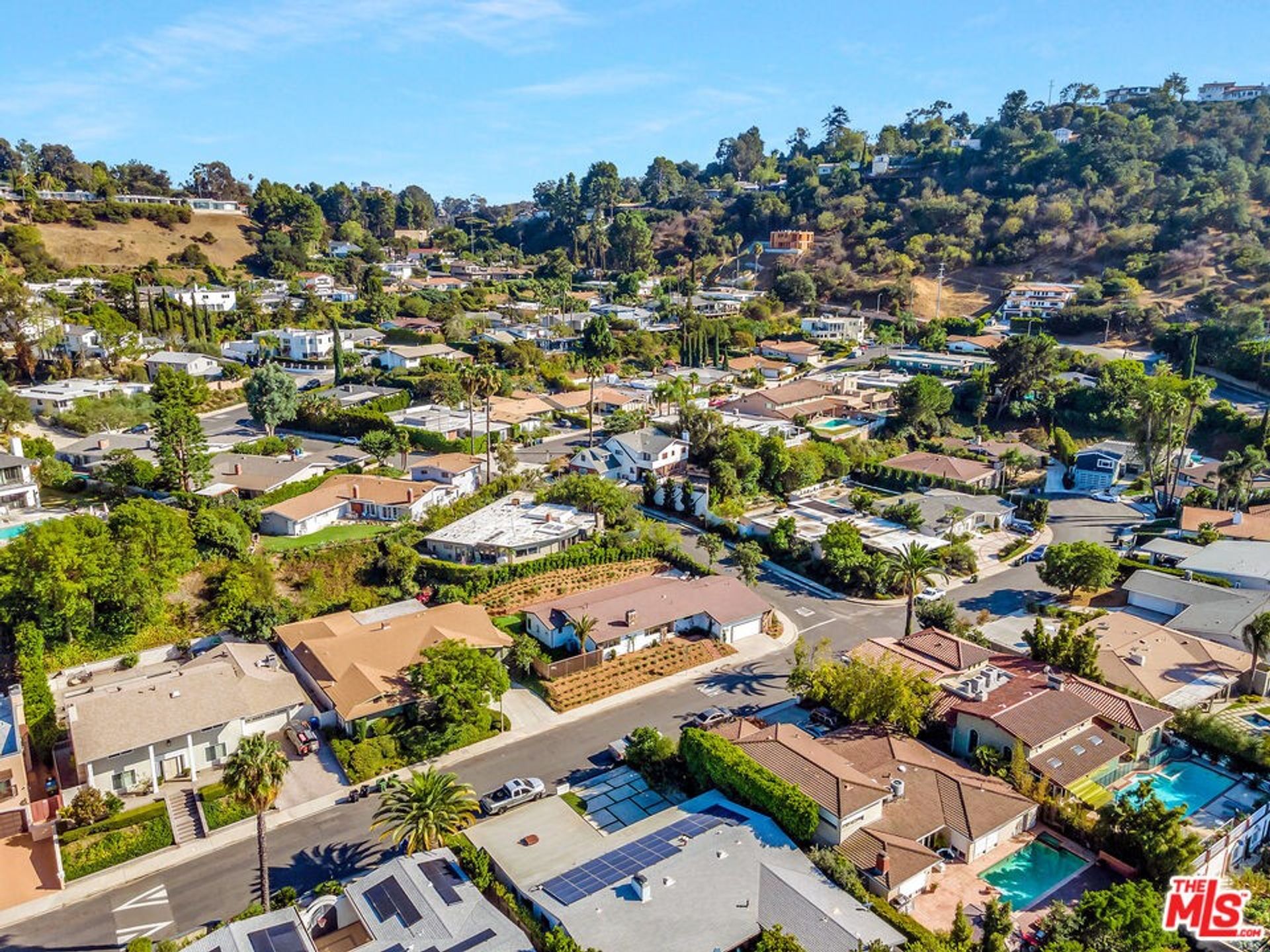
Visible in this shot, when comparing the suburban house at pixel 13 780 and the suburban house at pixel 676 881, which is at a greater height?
the suburban house at pixel 13 780

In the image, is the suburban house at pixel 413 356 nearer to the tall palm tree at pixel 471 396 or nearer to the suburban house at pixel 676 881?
the tall palm tree at pixel 471 396

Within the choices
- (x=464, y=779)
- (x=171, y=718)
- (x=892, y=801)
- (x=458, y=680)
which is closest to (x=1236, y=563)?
(x=892, y=801)

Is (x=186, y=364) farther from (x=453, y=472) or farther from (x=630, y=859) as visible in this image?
(x=630, y=859)

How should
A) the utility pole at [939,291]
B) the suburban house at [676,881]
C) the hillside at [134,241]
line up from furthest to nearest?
the utility pole at [939,291] < the hillside at [134,241] < the suburban house at [676,881]

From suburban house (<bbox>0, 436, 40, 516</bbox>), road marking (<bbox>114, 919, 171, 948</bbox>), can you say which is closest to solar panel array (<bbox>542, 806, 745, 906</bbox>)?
road marking (<bbox>114, 919, 171, 948</bbox>)

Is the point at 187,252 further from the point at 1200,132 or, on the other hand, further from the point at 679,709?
the point at 1200,132

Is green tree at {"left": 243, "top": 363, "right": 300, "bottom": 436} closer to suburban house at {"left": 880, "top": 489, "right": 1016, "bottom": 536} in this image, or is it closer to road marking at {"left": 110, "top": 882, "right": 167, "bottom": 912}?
road marking at {"left": 110, "top": 882, "right": 167, "bottom": 912}

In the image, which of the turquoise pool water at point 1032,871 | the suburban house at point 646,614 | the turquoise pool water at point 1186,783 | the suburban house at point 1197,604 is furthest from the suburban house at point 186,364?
the turquoise pool water at point 1186,783
